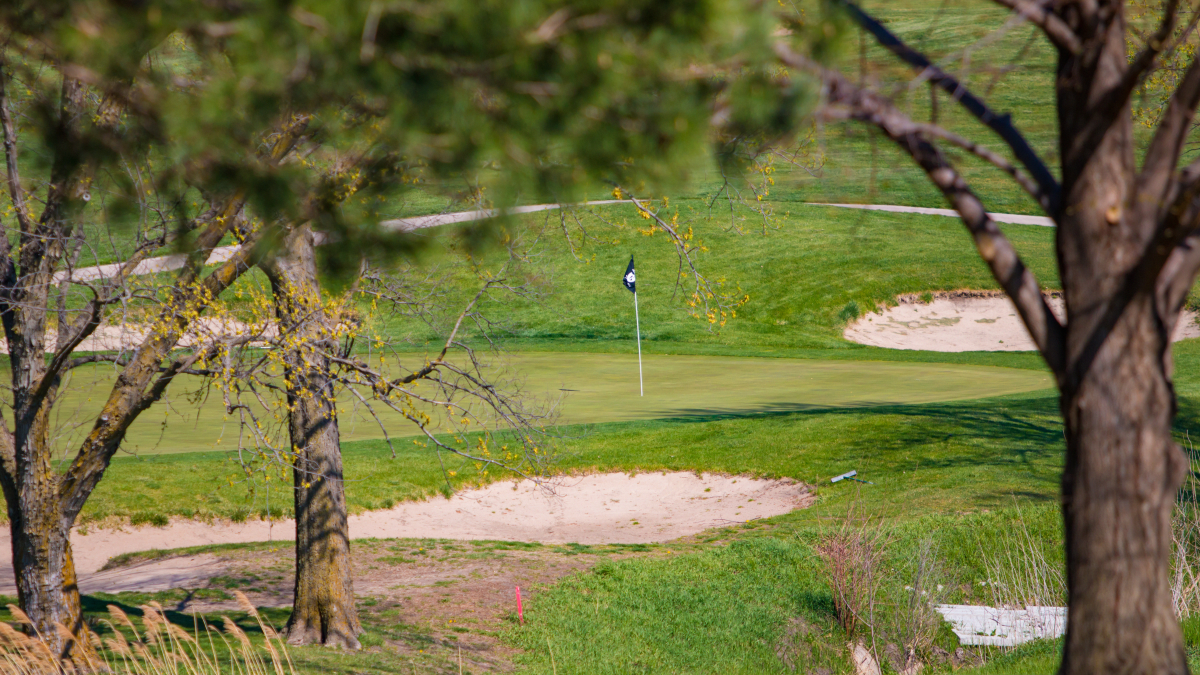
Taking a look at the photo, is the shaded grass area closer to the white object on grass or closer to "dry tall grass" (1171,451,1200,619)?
"dry tall grass" (1171,451,1200,619)

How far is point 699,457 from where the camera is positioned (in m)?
14.1

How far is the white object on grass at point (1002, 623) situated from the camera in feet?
28.7

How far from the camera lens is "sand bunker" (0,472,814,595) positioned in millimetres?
11664

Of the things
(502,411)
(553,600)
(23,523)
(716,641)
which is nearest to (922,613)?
(716,641)

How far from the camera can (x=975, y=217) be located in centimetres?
327

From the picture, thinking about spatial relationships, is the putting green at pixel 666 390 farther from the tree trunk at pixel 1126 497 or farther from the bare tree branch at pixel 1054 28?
the bare tree branch at pixel 1054 28

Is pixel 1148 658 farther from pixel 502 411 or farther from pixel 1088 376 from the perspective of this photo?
pixel 502 411

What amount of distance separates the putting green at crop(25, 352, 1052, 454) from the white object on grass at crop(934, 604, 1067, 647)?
6.70 m

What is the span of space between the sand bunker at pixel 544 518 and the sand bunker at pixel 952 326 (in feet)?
41.2

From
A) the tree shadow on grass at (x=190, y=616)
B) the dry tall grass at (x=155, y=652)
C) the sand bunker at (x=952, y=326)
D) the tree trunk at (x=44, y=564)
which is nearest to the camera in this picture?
the dry tall grass at (x=155, y=652)

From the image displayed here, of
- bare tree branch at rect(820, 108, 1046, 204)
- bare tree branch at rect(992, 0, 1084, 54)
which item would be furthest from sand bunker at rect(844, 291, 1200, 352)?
bare tree branch at rect(992, 0, 1084, 54)

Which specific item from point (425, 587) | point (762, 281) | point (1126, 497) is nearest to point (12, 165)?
point (425, 587)

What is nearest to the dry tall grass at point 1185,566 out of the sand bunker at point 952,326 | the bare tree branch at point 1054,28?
the bare tree branch at point 1054,28

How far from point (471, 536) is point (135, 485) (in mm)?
4536
